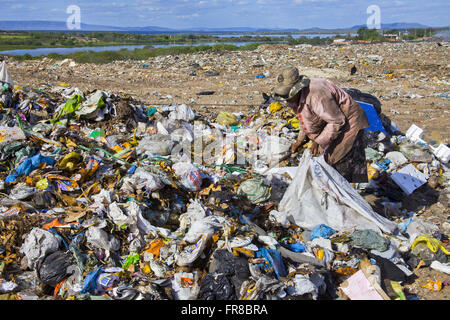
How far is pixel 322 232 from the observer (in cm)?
287

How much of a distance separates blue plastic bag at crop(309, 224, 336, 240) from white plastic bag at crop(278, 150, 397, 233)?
5 cm

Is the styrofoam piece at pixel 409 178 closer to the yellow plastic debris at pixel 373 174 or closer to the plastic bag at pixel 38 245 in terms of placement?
the yellow plastic debris at pixel 373 174

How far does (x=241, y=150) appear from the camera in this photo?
4395 mm

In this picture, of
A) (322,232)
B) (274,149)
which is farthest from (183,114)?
(322,232)

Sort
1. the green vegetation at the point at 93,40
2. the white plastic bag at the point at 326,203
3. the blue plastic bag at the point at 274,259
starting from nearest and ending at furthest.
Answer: the blue plastic bag at the point at 274,259 → the white plastic bag at the point at 326,203 → the green vegetation at the point at 93,40

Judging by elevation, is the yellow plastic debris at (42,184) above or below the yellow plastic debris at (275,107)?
below

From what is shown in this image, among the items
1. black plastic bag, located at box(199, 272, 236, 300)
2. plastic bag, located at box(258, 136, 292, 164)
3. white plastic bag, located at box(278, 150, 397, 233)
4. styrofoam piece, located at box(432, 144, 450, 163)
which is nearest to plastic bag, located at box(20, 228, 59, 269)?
black plastic bag, located at box(199, 272, 236, 300)

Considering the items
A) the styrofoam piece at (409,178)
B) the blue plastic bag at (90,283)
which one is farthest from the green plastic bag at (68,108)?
the styrofoam piece at (409,178)

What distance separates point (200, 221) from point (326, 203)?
44.7 inches

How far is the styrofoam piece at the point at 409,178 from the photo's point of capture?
3923mm

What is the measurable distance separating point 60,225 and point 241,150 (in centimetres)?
239

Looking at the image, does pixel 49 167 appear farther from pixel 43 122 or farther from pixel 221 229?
pixel 221 229

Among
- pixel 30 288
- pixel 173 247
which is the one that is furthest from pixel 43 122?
pixel 173 247

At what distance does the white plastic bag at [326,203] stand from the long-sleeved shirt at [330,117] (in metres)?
0.17
